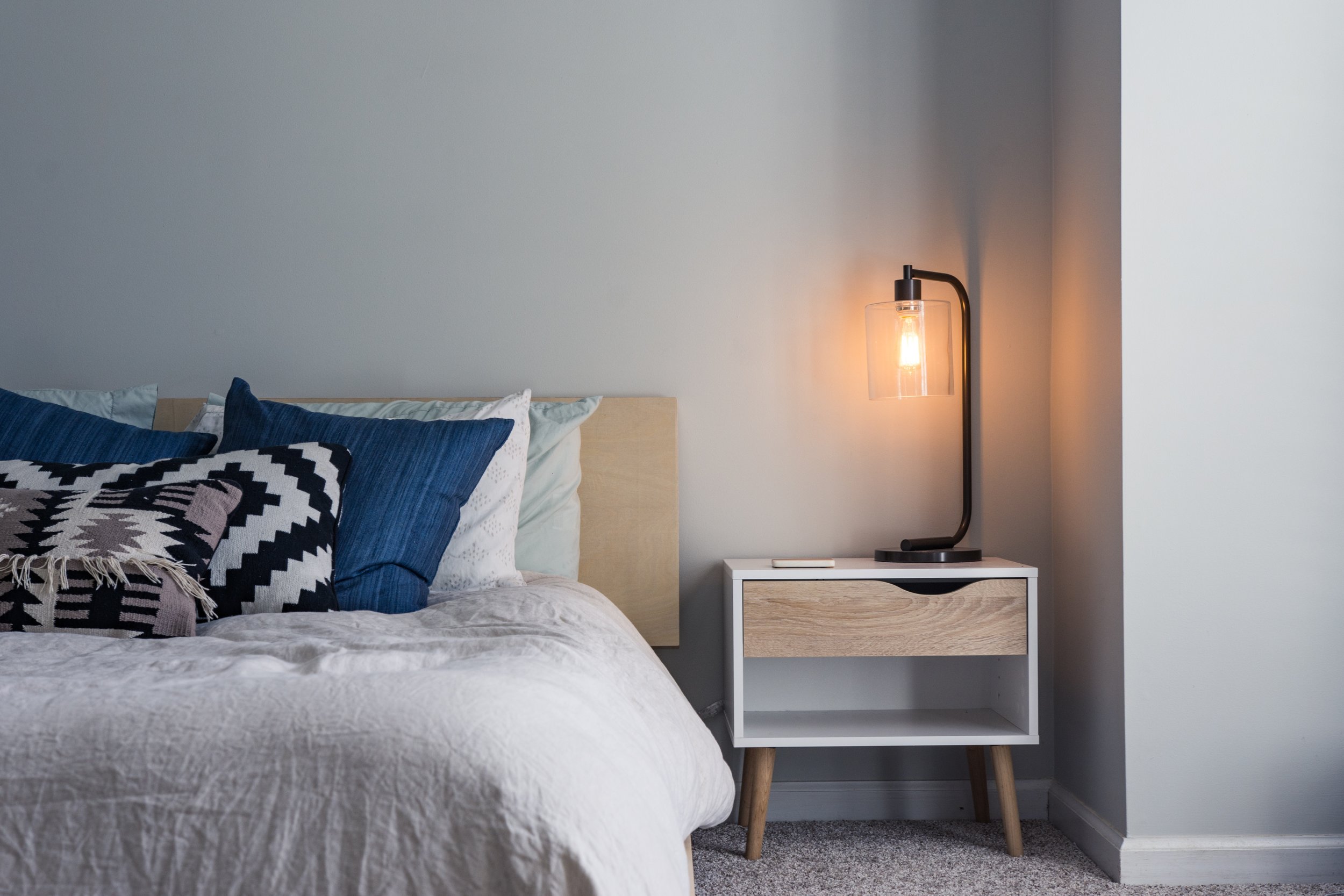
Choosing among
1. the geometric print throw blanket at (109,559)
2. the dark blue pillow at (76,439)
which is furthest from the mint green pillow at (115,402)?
the geometric print throw blanket at (109,559)

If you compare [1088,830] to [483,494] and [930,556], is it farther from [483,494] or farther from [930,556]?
[483,494]

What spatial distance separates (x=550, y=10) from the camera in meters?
2.13

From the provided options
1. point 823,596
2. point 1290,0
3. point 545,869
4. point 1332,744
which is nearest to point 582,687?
point 545,869

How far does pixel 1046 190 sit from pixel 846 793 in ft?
4.82

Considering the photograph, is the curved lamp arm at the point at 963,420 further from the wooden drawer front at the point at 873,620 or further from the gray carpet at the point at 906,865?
the gray carpet at the point at 906,865

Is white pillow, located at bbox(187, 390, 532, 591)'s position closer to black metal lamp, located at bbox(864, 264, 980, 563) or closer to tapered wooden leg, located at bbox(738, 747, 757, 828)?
tapered wooden leg, located at bbox(738, 747, 757, 828)

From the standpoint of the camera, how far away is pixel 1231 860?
169 centimetres

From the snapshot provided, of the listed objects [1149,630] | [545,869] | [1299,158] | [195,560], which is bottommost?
[1149,630]

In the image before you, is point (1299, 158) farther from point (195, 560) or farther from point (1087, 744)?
point (195, 560)

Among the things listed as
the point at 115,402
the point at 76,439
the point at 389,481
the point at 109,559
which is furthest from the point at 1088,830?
the point at 115,402

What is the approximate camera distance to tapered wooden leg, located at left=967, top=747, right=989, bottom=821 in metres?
2.01

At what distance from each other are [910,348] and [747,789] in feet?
3.31

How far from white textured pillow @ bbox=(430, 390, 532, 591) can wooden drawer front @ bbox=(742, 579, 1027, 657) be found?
0.47 meters

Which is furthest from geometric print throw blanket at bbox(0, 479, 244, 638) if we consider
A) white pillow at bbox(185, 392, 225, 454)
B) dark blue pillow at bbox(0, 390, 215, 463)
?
white pillow at bbox(185, 392, 225, 454)
